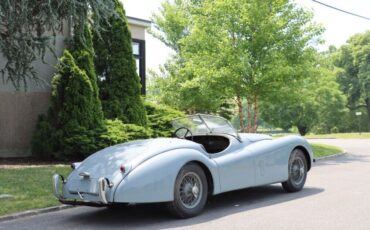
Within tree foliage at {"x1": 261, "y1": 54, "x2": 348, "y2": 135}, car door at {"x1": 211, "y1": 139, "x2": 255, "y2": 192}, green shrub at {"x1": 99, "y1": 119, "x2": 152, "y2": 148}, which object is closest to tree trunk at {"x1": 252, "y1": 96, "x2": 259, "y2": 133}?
green shrub at {"x1": 99, "y1": 119, "x2": 152, "y2": 148}

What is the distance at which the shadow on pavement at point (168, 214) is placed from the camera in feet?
21.6

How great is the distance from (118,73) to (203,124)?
316 inches

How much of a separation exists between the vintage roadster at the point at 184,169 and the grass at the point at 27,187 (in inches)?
38.5

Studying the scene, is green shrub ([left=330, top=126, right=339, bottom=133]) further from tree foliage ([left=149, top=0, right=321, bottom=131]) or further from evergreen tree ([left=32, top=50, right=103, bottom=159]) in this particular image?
evergreen tree ([left=32, top=50, right=103, bottom=159])

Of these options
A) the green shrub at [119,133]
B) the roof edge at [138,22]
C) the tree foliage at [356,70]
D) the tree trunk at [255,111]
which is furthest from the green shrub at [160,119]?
the tree foliage at [356,70]

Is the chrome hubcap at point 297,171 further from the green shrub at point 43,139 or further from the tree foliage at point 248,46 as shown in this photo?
the tree foliage at point 248,46

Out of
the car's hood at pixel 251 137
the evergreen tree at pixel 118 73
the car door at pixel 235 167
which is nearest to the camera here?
the car door at pixel 235 167

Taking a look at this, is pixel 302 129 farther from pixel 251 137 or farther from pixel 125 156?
pixel 125 156

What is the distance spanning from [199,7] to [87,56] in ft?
29.3

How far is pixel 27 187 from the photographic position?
9.48 meters

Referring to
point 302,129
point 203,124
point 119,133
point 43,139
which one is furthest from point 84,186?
point 302,129

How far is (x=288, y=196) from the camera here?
334 inches

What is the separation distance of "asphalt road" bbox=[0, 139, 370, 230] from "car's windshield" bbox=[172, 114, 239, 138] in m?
1.16

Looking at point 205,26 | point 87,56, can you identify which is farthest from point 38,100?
point 205,26
